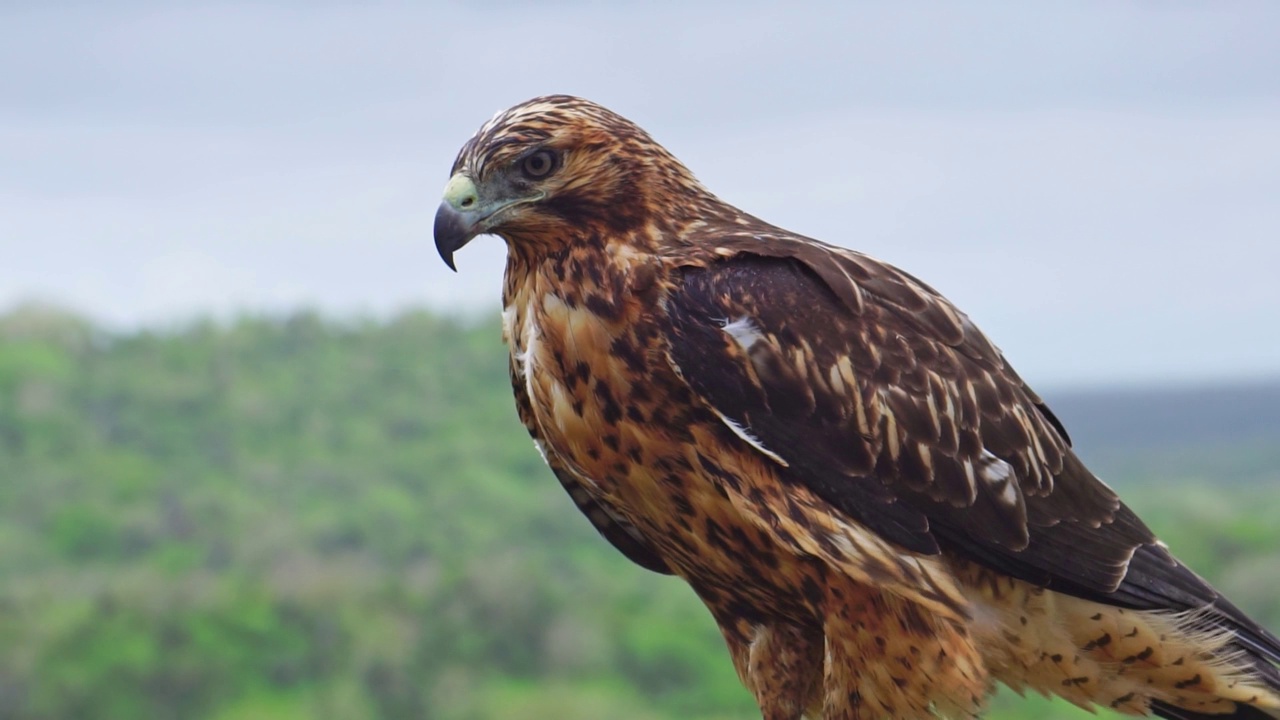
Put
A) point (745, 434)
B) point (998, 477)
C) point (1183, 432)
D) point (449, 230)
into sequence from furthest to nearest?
point (1183, 432), point (998, 477), point (449, 230), point (745, 434)

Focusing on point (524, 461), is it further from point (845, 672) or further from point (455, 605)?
point (845, 672)

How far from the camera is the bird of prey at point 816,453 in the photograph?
3.91 m

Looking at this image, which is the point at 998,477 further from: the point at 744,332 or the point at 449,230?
the point at 449,230

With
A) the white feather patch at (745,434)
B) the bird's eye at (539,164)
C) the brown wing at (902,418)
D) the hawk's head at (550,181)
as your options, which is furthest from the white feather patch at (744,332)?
the bird's eye at (539,164)

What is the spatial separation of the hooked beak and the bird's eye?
15 centimetres

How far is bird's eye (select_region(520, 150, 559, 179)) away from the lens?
161 inches

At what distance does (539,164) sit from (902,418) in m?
1.14

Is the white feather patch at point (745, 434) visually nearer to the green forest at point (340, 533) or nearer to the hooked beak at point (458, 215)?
the hooked beak at point (458, 215)

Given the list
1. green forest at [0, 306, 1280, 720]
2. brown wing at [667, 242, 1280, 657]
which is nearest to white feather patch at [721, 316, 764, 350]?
brown wing at [667, 242, 1280, 657]

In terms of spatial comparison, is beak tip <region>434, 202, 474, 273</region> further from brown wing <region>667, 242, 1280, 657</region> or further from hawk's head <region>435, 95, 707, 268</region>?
brown wing <region>667, 242, 1280, 657</region>

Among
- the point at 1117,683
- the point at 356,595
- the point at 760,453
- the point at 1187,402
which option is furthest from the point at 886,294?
the point at 1187,402

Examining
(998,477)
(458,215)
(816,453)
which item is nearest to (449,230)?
(458,215)

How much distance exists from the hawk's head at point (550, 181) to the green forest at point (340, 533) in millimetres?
32236

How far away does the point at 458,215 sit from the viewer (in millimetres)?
4031
